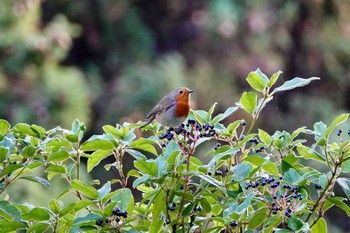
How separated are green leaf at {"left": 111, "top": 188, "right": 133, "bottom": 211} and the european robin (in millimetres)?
903

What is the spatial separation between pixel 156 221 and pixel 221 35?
25.1ft

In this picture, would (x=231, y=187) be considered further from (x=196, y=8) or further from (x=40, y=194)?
(x=196, y=8)

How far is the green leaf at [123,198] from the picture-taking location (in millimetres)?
1213

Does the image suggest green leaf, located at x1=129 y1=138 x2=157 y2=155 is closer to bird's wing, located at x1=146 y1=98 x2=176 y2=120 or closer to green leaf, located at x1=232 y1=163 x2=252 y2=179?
→ green leaf, located at x1=232 y1=163 x2=252 y2=179

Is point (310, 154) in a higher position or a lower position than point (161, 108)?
lower

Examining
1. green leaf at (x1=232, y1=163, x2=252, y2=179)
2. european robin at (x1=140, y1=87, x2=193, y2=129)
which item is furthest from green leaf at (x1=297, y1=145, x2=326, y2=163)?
european robin at (x1=140, y1=87, x2=193, y2=129)

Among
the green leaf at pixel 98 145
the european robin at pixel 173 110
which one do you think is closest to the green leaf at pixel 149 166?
the green leaf at pixel 98 145

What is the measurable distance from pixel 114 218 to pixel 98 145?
12 centimetres

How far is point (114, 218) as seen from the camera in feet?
4.08

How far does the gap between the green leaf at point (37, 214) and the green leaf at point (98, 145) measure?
120 mm

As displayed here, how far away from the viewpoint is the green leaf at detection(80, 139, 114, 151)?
1.23 m

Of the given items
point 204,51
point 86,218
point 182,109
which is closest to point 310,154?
point 86,218

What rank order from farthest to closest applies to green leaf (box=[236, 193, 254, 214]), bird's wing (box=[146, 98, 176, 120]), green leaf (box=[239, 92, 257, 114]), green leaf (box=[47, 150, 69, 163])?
bird's wing (box=[146, 98, 176, 120]), green leaf (box=[239, 92, 257, 114]), green leaf (box=[47, 150, 69, 163]), green leaf (box=[236, 193, 254, 214])

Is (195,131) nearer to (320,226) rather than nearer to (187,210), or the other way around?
(187,210)
